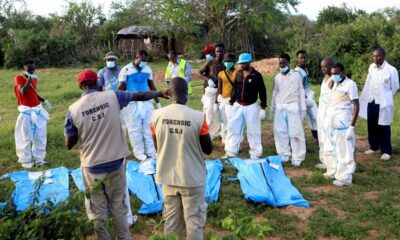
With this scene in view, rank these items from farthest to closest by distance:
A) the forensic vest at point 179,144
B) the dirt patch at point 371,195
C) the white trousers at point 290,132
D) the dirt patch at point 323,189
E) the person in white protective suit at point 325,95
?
the white trousers at point 290,132
the person in white protective suit at point 325,95
the dirt patch at point 323,189
the dirt patch at point 371,195
the forensic vest at point 179,144

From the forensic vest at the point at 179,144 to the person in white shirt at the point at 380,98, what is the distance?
4.44 m

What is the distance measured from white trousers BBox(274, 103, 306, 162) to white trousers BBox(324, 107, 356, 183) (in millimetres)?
805

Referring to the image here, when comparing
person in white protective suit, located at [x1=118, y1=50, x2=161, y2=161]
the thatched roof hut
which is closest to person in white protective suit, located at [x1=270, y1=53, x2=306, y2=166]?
person in white protective suit, located at [x1=118, y1=50, x2=161, y2=161]

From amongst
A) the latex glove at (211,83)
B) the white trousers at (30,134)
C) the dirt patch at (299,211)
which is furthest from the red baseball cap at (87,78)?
the latex glove at (211,83)

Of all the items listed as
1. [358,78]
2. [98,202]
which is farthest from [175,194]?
[358,78]

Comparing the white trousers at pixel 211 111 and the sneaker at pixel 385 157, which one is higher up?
the white trousers at pixel 211 111

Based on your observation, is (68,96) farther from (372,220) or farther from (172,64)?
(372,220)

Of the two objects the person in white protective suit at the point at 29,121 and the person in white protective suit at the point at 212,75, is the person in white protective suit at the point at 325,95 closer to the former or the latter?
the person in white protective suit at the point at 212,75

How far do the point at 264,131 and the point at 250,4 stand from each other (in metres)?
16.8

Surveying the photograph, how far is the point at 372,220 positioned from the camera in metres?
4.82

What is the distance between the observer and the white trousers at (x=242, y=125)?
6723mm

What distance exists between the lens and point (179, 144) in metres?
3.45

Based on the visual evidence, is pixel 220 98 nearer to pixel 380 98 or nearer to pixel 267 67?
pixel 380 98

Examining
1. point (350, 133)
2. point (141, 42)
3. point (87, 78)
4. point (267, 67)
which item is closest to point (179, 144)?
point (87, 78)
